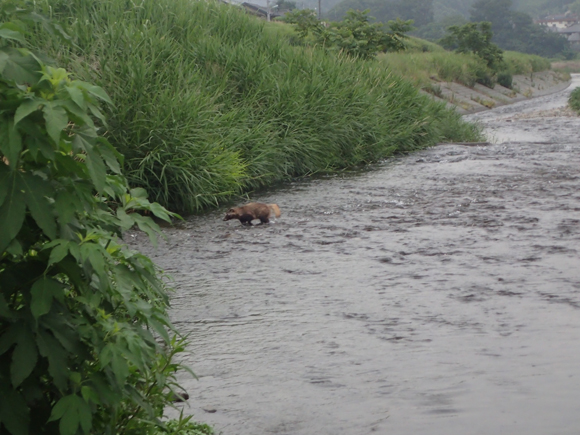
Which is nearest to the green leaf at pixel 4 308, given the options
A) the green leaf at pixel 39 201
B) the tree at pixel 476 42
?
the green leaf at pixel 39 201

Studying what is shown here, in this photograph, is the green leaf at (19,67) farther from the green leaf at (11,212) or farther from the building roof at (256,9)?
the building roof at (256,9)

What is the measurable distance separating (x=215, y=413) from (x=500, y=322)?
190cm

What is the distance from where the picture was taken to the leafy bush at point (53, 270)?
1.97m

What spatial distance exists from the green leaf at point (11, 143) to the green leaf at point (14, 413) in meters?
0.65

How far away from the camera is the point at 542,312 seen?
14.3 ft

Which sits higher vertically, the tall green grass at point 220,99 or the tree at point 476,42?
the tree at point 476,42

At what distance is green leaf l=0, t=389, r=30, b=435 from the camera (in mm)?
2021

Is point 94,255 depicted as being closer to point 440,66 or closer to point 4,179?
point 4,179

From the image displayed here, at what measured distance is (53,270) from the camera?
2.14m

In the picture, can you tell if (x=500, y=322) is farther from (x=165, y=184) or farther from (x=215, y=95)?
(x=215, y=95)

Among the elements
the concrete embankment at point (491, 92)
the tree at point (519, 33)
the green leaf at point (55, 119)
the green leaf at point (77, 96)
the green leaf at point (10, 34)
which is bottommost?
the green leaf at point (55, 119)

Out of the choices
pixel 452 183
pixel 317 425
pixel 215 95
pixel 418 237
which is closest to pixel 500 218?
pixel 418 237

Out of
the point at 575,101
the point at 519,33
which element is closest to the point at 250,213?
the point at 575,101

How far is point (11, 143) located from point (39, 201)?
0.18 m
